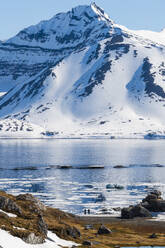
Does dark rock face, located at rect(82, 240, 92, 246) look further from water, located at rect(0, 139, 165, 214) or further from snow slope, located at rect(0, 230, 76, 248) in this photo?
water, located at rect(0, 139, 165, 214)

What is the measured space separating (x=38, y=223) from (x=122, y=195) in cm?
6254

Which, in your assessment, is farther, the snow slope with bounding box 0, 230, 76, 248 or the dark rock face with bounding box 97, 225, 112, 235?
the dark rock face with bounding box 97, 225, 112, 235

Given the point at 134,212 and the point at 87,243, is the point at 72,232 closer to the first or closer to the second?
the point at 87,243

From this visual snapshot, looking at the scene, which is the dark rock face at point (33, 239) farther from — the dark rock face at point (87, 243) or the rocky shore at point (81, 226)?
the dark rock face at point (87, 243)

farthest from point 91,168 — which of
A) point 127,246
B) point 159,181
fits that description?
point 127,246

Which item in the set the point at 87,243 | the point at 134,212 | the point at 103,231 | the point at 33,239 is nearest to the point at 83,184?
the point at 134,212

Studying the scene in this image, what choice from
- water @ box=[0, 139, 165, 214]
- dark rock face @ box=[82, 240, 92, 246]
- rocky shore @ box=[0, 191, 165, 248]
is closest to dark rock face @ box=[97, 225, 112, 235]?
rocky shore @ box=[0, 191, 165, 248]

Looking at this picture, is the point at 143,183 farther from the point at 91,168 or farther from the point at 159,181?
the point at 91,168

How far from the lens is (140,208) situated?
83.3 m

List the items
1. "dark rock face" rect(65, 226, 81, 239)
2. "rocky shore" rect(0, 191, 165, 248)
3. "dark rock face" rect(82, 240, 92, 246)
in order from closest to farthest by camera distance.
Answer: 1. "rocky shore" rect(0, 191, 165, 248)
2. "dark rock face" rect(82, 240, 92, 246)
3. "dark rock face" rect(65, 226, 81, 239)

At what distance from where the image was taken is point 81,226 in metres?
72.0

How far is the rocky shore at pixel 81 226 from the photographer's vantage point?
48562 millimetres

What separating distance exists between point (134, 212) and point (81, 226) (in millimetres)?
13162

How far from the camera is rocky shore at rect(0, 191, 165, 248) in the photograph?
48.6m
